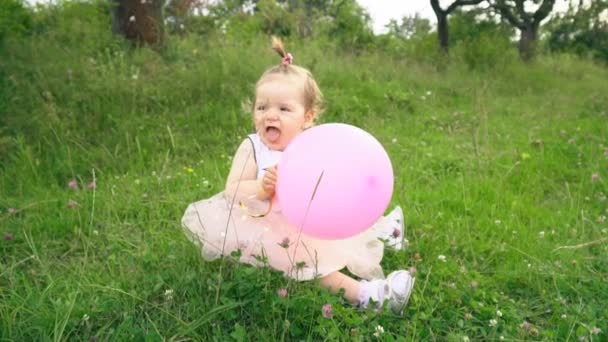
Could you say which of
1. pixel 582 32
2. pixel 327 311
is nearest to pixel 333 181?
pixel 327 311

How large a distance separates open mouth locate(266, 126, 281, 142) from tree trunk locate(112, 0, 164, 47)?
4.24 meters

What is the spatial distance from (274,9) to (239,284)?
15849 millimetres

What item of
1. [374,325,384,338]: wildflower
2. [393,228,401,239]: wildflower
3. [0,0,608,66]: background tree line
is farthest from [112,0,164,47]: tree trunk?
[374,325,384,338]: wildflower

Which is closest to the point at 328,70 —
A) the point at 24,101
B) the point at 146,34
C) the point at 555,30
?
the point at 146,34

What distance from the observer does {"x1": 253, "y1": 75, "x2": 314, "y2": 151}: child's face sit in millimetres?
2348

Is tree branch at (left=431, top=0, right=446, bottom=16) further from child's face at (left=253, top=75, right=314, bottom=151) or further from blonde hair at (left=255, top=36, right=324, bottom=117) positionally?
child's face at (left=253, top=75, right=314, bottom=151)

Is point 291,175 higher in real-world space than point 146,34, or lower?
lower

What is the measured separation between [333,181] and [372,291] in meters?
0.61

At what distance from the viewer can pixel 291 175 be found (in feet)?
6.52

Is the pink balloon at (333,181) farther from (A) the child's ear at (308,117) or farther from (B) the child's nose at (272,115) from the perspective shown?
(A) the child's ear at (308,117)

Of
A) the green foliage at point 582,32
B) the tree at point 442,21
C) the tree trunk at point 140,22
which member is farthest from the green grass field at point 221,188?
the green foliage at point 582,32

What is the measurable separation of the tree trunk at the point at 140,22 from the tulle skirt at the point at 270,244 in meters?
4.26

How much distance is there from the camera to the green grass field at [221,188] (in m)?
2.02

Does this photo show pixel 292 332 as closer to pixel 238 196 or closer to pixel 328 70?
pixel 238 196
